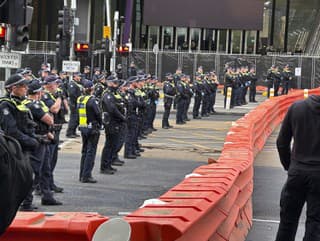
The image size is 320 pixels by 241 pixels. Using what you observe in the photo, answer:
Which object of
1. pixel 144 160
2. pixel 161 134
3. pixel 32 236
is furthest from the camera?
pixel 161 134

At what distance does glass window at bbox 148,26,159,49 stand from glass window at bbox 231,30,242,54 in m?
6.94

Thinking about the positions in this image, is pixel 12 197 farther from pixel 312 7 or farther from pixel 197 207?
pixel 312 7

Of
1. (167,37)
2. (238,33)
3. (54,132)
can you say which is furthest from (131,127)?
(238,33)

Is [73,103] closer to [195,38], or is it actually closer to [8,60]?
[8,60]

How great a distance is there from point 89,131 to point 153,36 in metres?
52.4

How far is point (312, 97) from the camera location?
20.2 feet

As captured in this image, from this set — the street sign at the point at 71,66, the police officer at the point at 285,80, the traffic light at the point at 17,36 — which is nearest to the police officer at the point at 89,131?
the traffic light at the point at 17,36

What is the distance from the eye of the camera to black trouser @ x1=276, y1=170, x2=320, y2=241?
5926 mm

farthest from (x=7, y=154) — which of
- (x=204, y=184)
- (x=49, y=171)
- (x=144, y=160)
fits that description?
(x=144, y=160)

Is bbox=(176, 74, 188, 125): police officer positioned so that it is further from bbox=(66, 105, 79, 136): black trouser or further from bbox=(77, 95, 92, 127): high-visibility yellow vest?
bbox=(77, 95, 92, 127): high-visibility yellow vest

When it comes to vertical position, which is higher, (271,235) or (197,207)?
(197,207)

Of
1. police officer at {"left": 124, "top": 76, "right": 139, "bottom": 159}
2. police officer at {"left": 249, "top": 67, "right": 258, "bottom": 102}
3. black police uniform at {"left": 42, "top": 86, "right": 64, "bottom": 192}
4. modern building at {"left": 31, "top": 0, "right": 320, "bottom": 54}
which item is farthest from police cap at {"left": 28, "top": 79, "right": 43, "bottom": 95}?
modern building at {"left": 31, "top": 0, "right": 320, "bottom": 54}

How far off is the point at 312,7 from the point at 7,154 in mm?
65050

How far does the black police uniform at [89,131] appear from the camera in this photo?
498 inches
